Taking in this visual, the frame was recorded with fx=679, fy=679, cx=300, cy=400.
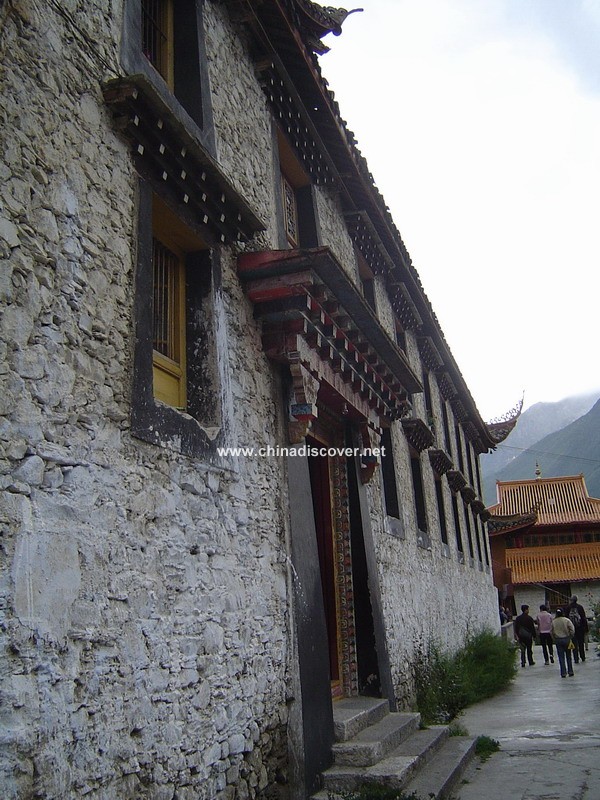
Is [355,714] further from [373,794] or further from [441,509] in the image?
[441,509]

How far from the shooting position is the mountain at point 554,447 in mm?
83750

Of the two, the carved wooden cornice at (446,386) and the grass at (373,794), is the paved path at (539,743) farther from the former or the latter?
the carved wooden cornice at (446,386)

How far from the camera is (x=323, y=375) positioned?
5801mm

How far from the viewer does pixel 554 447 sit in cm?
9756

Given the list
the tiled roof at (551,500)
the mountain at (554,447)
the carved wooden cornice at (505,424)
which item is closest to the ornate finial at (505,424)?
the carved wooden cornice at (505,424)

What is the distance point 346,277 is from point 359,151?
380 centimetres

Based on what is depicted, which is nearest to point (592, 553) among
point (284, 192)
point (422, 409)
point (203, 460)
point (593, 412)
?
point (422, 409)

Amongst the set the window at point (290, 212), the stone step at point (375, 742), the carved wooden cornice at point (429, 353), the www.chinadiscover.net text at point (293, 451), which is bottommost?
the stone step at point (375, 742)

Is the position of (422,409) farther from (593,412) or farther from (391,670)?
(593,412)

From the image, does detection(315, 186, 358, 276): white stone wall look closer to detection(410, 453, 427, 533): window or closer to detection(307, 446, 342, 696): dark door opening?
detection(307, 446, 342, 696): dark door opening

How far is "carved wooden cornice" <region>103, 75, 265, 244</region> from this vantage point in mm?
3678

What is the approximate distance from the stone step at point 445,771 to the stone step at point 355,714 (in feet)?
1.89

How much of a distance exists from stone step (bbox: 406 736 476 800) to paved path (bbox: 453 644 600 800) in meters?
0.08

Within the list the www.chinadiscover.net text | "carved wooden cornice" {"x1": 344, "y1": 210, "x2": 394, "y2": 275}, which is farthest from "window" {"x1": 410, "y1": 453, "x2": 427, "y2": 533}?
the www.chinadiscover.net text
